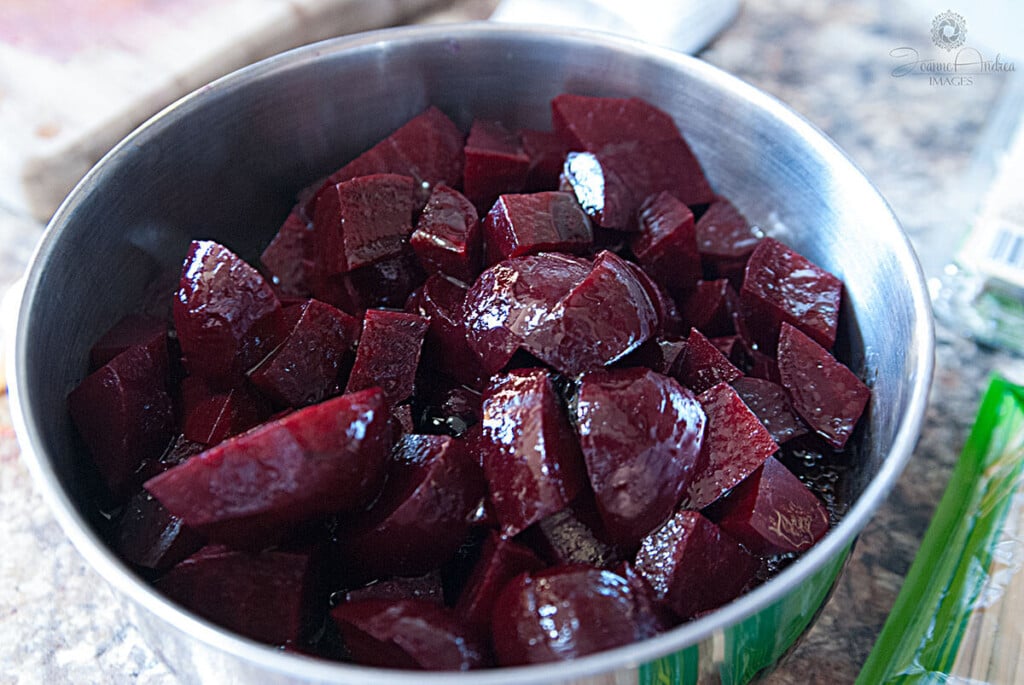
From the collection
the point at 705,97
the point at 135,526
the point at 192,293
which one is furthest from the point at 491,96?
the point at 135,526

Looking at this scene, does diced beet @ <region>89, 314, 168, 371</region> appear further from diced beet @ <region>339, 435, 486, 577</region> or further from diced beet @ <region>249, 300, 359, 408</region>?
diced beet @ <region>339, 435, 486, 577</region>

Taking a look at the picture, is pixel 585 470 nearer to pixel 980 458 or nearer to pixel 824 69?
pixel 980 458

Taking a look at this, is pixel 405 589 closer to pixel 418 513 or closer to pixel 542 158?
pixel 418 513

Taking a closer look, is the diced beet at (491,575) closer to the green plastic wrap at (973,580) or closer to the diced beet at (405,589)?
the diced beet at (405,589)

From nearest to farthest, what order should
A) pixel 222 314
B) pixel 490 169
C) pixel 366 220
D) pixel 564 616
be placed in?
pixel 564 616 → pixel 222 314 → pixel 366 220 → pixel 490 169

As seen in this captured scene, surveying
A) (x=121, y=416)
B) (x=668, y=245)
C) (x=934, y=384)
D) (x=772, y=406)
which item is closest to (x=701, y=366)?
(x=772, y=406)

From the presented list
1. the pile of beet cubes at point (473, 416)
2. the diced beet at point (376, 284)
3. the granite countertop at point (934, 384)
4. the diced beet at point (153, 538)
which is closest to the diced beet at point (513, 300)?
the pile of beet cubes at point (473, 416)
